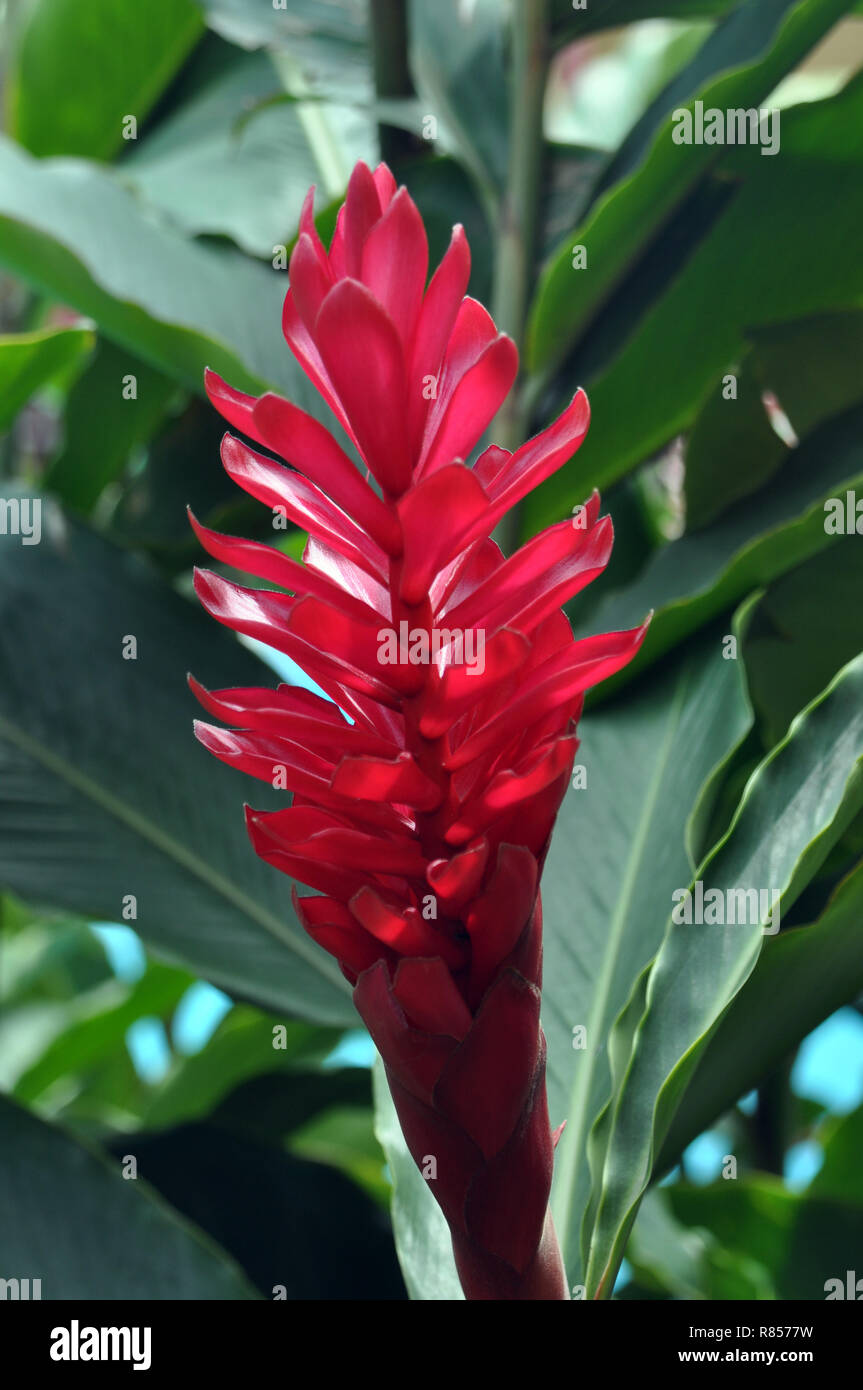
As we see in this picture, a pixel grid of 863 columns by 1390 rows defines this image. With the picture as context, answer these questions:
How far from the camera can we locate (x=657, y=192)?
776 mm

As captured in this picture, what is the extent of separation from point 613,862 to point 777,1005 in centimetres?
21

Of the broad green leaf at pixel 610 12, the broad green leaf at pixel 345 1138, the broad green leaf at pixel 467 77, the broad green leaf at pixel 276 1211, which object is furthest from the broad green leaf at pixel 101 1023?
the broad green leaf at pixel 610 12

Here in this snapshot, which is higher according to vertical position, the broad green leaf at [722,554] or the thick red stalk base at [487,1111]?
the broad green leaf at [722,554]

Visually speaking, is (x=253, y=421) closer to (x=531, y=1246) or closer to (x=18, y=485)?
(x=531, y=1246)

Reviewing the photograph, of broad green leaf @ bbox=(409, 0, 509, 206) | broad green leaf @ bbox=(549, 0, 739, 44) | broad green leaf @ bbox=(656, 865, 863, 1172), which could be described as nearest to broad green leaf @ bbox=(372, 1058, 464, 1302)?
broad green leaf @ bbox=(656, 865, 863, 1172)

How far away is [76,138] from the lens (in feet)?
4.41

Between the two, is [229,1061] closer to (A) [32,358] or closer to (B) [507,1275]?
(A) [32,358]

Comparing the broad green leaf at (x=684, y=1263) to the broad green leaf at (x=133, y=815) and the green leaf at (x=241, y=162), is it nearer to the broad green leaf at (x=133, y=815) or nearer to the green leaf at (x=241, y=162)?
the broad green leaf at (x=133, y=815)

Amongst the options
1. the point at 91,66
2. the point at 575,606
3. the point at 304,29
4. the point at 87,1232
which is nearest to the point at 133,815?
the point at 87,1232

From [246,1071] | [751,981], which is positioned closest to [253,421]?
[751,981]

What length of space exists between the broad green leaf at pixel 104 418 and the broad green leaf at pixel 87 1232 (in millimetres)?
639

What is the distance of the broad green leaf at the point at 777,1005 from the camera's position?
50 centimetres

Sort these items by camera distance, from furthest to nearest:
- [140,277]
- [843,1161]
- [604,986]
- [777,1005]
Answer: [843,1161]
[140,277]
[604,986]
[777,1005]

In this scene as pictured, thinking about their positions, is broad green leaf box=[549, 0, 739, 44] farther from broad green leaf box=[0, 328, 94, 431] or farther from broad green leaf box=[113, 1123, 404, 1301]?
broad green leaf box=[113, 1123, 404, 1301]
